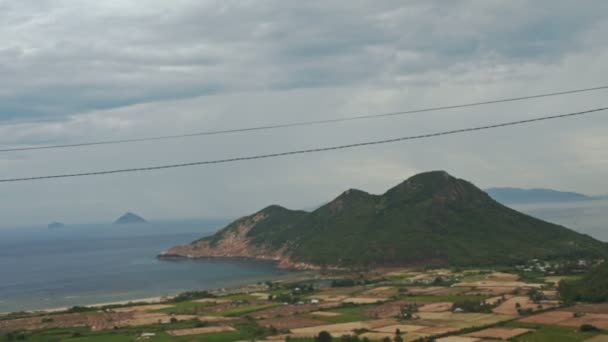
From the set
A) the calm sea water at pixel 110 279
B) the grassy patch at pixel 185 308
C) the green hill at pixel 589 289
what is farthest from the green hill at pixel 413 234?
the grassy patch at pixel 185 308

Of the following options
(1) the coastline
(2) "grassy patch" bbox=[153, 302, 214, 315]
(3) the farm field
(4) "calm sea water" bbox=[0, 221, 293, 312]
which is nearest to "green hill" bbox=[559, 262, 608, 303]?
(3) the farm field

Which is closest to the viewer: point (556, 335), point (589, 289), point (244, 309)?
point (556, 335)

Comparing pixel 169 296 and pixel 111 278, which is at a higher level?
pixel 111 278

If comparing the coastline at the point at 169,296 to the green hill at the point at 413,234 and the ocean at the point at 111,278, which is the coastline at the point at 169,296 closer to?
the ocean at the point at 111,278

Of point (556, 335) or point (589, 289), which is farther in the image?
point (589, 289)

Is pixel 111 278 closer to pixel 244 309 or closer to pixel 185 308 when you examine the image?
pixel 185 308

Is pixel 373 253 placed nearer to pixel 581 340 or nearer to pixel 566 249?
pixel 566 249

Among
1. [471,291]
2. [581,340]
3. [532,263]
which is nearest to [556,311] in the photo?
[581,340]

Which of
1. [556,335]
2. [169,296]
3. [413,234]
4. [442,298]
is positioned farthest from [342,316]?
[413,234]
